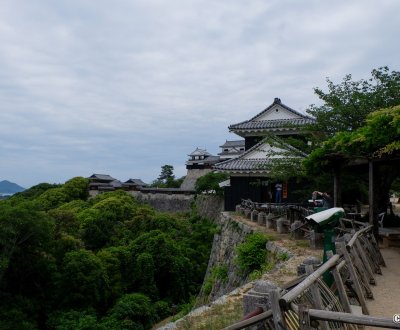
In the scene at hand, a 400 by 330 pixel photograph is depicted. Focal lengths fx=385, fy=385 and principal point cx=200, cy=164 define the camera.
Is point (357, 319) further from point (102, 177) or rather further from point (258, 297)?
point (102, 177)

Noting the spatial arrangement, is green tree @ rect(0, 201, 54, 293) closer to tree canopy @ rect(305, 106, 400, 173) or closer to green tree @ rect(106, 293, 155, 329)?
green tree @ rect(106, 293, 155, 329)

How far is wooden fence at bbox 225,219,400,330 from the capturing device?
9.84 ft

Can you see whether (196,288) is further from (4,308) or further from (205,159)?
(205,159)

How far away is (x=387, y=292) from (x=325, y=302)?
10.1ft

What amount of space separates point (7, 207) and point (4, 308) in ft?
16.7

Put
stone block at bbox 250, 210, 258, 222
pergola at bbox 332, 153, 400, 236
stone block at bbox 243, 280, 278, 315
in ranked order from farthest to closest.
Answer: stone block at bbox 250, 210, 258, 222 → pergola at bbox 332, 153, 400, 236 → stone block at bbox 243, 280, 278, 315

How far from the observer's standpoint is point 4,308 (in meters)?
19.1

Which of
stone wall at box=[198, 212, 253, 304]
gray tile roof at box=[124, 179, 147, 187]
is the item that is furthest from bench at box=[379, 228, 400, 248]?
gray tile roof at box=[124, 179, 147, 187]

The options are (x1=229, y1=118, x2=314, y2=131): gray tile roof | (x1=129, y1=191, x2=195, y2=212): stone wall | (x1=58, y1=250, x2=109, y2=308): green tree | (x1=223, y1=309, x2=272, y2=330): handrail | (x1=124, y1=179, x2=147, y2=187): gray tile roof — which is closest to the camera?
(x1=223, y1=309, x2=272, y2=330): handrail

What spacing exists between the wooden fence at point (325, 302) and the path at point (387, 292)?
0.78 ft

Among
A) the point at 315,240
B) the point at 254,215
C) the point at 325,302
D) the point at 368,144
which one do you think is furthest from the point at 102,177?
the point at 325,302

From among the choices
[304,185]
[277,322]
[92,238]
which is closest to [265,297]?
[277,322]

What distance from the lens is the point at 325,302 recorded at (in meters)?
4.31

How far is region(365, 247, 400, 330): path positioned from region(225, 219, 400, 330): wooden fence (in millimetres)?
238
